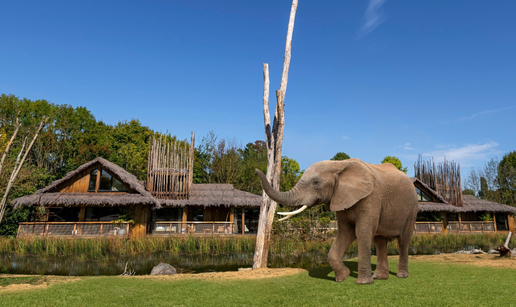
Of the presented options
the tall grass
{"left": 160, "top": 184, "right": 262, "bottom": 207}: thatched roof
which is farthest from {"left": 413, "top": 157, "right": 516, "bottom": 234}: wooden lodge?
{"left": 160, "top": 184, "right": 262, "bottom": 207}: thatched roof

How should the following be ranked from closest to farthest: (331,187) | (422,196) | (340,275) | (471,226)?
1. (331,187)
2. (340,275)
3. (471,226)
4. (422,196)

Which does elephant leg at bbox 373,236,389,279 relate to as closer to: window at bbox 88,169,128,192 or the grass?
the grass

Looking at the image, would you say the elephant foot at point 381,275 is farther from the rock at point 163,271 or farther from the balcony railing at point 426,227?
the balcony railing at point 426,227

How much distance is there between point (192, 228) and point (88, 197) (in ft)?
21.7

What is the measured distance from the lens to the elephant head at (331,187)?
5.46m

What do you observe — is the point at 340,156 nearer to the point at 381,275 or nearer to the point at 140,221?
the point at 140,221

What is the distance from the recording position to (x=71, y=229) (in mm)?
17969

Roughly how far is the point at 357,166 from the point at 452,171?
90.8 ft

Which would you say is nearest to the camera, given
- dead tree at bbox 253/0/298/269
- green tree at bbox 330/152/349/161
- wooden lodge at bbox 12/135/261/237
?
dead tree at bbox 253/0/298/269

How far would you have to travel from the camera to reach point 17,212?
2064 centimetres

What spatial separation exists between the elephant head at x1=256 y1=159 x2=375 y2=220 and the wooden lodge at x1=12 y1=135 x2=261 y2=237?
14.7m

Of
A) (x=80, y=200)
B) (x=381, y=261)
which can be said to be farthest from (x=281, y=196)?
(x=80, y=200)

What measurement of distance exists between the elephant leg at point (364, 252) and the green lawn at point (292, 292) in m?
0.16

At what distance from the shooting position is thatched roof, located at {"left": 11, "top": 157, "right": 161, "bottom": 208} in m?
18.5
